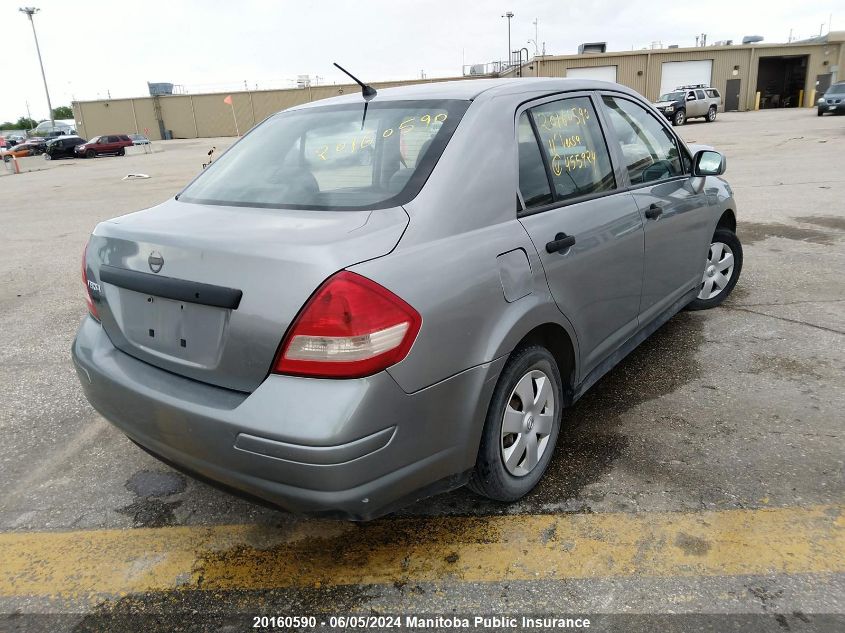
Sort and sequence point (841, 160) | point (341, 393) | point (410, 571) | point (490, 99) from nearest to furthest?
point (341, 393) → point (410, 571) → point (490, 99) → point (841, 160)

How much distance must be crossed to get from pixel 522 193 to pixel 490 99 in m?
0.42

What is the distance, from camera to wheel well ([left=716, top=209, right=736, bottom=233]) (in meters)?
4.55

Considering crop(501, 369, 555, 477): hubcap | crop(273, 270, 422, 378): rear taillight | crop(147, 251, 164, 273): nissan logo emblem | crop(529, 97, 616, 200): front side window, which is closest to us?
crop(273, 270, 422, 378): rear taillight

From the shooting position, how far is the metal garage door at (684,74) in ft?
151

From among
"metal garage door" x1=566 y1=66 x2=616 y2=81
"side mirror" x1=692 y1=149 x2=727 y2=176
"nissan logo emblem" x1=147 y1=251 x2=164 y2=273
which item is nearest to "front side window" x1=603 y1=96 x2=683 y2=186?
"side mirror" x1=692 y1=149 x2=727 y2=176

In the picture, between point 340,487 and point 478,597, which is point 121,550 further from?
point 478,597

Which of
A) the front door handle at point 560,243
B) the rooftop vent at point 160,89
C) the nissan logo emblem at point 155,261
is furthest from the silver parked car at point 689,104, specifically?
the rooftop vent at point 160,89

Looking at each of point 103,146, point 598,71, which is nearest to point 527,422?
point 103,146

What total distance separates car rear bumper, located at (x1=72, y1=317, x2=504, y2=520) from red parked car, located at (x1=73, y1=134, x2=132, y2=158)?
41.9 metres

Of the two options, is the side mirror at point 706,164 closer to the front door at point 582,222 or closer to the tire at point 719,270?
the tire at point 719,270

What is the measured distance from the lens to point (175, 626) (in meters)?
2.05

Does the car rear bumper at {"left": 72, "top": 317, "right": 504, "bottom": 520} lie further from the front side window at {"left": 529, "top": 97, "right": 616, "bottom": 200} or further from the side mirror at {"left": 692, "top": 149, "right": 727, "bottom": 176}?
the side mirror at {"left": 692, "top": 149, "right": 727, "bottom": 176}

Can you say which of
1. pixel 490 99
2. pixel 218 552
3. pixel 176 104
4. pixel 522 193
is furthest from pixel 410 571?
pixel 176 104

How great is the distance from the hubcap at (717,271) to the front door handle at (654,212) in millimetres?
1381
